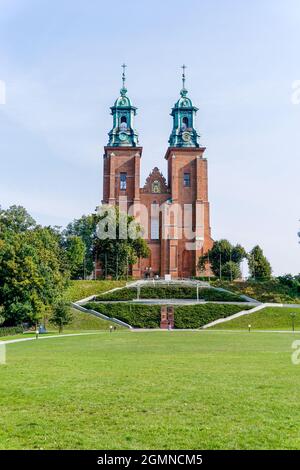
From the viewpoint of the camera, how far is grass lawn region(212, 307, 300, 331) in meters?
44.2

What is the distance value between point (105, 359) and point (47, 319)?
2998 centimetres

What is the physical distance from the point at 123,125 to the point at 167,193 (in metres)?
11.6

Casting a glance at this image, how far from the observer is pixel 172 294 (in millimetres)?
54812

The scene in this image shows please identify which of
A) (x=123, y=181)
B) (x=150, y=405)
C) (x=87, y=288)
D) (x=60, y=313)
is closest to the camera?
(x=150, y=405)

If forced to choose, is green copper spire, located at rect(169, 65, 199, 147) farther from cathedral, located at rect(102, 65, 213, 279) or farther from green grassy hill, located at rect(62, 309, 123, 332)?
green grassy hill, located at rect(62, 309, 123, 332)

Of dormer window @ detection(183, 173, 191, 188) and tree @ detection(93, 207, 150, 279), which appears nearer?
tree @ detection(93, 207, 150, 279)

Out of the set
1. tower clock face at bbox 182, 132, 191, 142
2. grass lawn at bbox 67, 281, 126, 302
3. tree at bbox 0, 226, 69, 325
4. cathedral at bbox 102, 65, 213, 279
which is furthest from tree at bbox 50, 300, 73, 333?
tower clock face at bbox 182, 132, 191, 142

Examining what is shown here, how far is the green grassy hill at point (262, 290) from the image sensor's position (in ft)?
175

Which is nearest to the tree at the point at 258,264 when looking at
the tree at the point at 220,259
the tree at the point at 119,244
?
the tree at the point at 220,259

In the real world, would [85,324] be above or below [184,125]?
below

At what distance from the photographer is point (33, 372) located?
12.8 metres

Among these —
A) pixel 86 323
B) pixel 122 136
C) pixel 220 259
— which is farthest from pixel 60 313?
pixel 122 136

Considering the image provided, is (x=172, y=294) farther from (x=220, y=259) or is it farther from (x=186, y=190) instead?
(x=186, y=190)

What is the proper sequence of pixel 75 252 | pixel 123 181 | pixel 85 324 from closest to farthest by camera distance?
1. pixel 85 324
2. pixel 75 252
3. pixel 123 181
